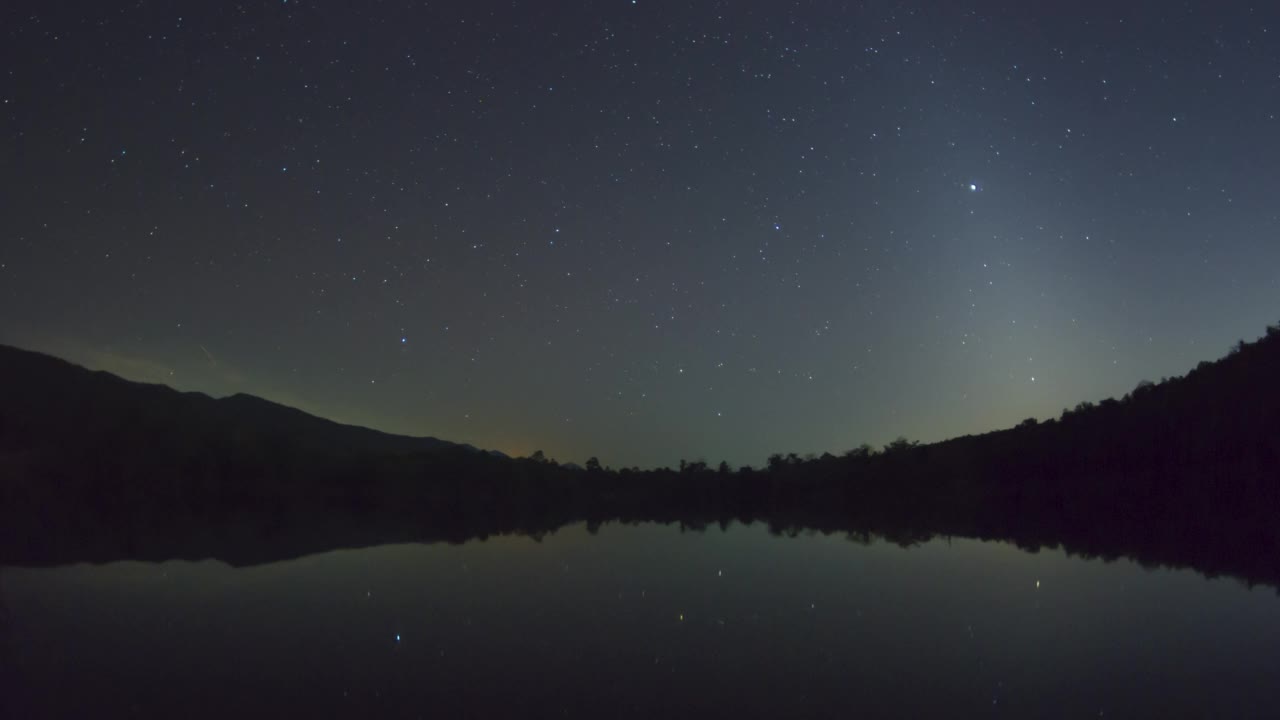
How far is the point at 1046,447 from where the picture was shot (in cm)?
6156

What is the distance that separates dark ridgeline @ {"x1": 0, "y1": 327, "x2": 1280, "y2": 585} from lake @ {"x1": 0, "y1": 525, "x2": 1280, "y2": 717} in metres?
4.81

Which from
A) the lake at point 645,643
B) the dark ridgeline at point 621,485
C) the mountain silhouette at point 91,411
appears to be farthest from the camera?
the mountain silhouette at point 91,411

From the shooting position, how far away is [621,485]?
112750 millimetres

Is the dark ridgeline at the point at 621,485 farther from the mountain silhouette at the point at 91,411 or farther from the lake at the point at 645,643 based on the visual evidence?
the lake at the point at 645,643

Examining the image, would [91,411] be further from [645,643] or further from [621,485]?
[645,643]

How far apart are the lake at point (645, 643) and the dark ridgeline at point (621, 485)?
15.8 feet

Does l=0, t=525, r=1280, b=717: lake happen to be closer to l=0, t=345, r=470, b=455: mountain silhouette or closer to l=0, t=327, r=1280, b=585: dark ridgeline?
l=0, t=327, r=1280, b=585: dark ridgeline

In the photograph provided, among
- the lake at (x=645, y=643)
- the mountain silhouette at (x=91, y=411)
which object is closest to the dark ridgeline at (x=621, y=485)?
the mountain silhouette at (x=91, y=411)

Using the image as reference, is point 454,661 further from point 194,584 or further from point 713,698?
point 194,584

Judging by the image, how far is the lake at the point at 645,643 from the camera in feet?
22.0

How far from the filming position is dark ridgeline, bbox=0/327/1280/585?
26688mm

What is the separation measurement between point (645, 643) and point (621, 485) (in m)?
105

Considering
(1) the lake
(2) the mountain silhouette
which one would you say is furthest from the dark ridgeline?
(1) the lake

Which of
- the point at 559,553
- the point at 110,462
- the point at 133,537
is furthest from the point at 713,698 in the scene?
the point at 110,462
